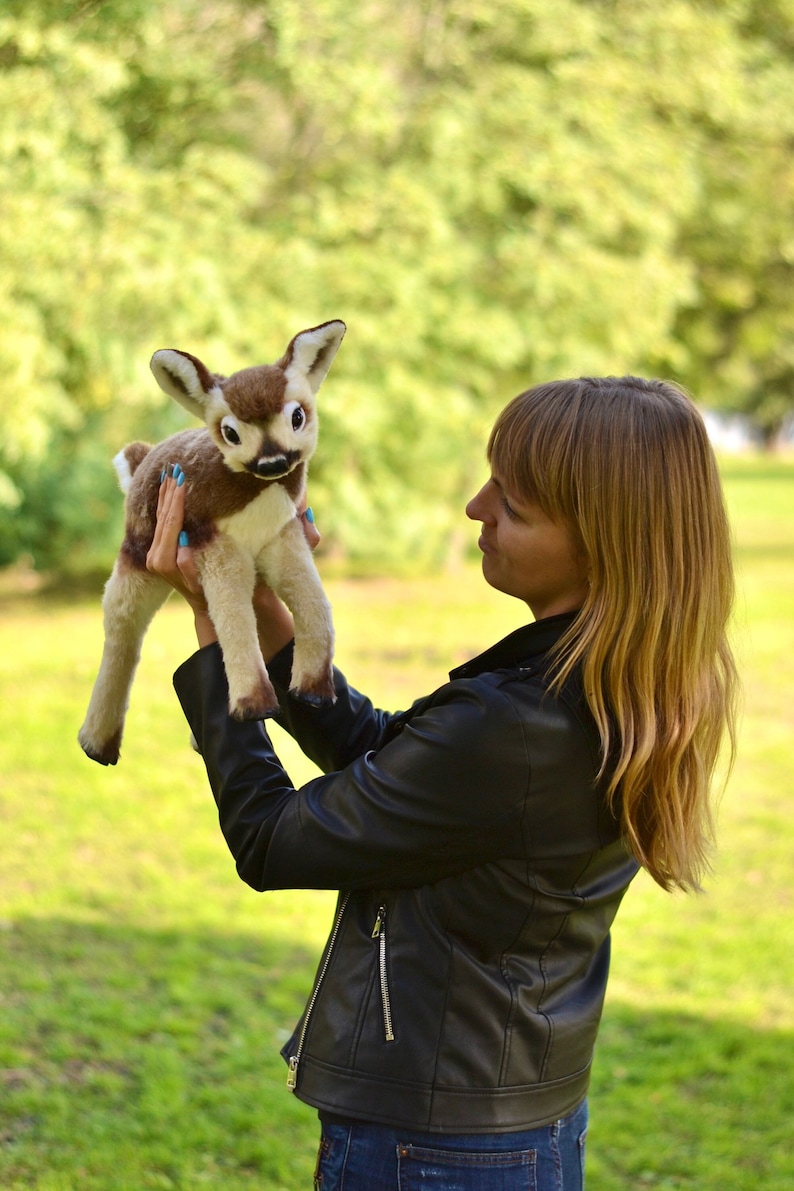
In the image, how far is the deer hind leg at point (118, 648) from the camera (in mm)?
1929

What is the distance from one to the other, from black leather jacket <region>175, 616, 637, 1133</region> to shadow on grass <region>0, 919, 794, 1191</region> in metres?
2.19

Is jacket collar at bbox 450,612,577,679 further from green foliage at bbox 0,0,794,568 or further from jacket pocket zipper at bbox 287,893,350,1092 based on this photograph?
green foliage at bbox 0,0,794,568

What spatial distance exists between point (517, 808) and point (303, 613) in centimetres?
49

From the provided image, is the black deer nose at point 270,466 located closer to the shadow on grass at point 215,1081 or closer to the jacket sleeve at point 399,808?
the jacket sleeve at point 399,808

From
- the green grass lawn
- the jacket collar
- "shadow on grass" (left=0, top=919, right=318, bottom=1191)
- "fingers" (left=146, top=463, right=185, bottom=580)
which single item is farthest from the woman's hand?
"shadow on grass" (left=0, top=919, right=318, bottom=1191)

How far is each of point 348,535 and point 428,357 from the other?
256cm

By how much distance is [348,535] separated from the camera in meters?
13.1

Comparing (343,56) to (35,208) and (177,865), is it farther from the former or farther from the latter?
(177,865)

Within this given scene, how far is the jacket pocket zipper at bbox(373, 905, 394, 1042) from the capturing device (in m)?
1.63

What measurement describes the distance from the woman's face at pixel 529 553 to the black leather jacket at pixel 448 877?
68 mm

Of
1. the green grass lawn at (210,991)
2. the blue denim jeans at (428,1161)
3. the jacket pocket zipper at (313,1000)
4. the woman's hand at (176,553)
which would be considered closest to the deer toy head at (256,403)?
the woman's hand at (176,553)

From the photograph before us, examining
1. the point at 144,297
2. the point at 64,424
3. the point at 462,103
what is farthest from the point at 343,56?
the point at 64,424

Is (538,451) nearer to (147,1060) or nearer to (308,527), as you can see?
(308,527)

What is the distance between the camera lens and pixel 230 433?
1.76 m
